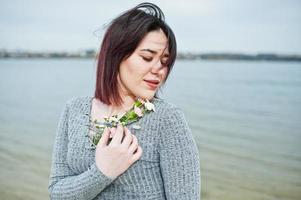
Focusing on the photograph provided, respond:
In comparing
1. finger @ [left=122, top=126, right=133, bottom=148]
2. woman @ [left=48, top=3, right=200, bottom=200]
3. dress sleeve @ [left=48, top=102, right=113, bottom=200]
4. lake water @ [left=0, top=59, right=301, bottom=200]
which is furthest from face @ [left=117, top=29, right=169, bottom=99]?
lake water @ [left=0, top=59, right=301, bottom=200]

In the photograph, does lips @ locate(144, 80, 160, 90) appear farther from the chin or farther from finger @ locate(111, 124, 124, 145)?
finger @ locate(111, 124, 124, 145)

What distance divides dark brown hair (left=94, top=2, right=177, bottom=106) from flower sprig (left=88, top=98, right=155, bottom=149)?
0.34 feet

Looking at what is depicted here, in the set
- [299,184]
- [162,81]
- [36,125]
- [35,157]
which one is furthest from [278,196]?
[36,125]

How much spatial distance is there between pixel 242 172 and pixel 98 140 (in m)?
7.15

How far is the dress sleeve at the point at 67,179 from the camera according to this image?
193 cm

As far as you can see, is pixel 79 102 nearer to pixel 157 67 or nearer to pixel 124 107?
pixel 124 107

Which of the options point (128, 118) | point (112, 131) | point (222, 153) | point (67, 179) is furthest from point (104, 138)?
point (222, 153)

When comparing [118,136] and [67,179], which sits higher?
[118,136]

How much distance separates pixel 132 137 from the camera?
1.96 metres

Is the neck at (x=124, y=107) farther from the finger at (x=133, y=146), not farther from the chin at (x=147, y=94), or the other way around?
the finger at (x=133, y=146)

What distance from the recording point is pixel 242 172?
29.1 ft

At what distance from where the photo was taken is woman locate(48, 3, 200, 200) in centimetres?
193

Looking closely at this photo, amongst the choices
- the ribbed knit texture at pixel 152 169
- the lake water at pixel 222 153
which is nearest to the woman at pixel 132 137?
the ribbed knit texture at pixel 152 169

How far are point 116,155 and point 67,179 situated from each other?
0.90 feet
